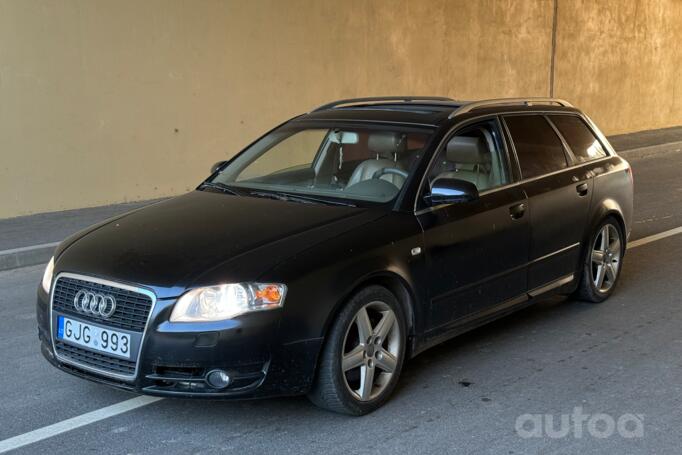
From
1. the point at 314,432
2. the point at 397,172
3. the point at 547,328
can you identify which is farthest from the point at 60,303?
the point at 547,328

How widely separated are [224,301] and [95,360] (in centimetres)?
77

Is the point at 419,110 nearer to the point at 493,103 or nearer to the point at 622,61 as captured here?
the point at 493,103

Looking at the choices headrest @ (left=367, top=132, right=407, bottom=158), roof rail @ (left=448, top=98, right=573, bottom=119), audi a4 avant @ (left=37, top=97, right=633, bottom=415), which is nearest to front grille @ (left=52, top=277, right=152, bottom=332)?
audi a4 avant @ (left=37, top=97, right=633, bottom=415)

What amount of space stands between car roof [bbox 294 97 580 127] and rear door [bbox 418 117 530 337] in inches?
4.7

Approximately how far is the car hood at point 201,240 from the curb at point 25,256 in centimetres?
342

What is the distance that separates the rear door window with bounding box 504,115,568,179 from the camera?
598 cm

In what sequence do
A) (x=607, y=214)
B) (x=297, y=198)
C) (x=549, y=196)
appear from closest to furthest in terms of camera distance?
(x=297, y=198), (x=549, y=196), (x=607, y=214)

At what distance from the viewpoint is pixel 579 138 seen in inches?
266

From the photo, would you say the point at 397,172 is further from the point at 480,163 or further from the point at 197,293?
the point at 197,293

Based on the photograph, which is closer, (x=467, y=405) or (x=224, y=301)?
(x=224, y=301)

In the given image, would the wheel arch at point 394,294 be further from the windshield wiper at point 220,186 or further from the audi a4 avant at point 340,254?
the windshield wiper at point 220,186

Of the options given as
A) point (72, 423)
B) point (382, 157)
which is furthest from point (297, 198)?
point (72, 423)

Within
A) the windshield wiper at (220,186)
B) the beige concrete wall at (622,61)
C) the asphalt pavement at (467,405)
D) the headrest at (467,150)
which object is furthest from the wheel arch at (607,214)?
the beige concrete wall at (622,61)

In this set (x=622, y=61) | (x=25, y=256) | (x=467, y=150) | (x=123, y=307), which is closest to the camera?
(x=123, y=307)
